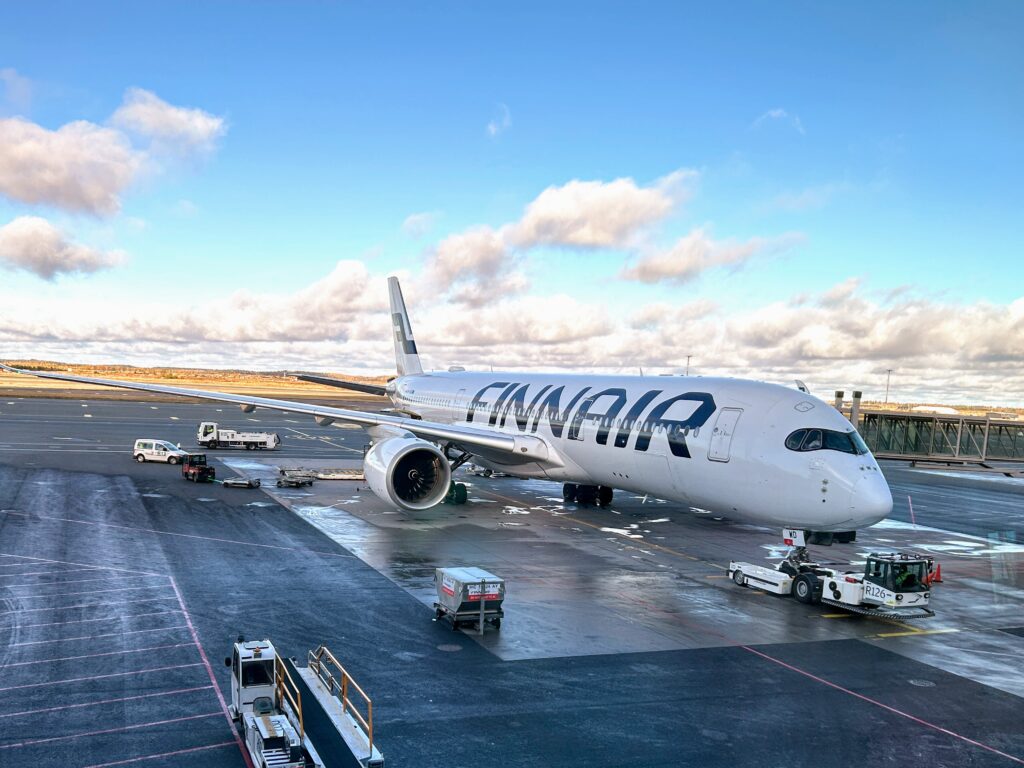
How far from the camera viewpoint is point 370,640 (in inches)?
597

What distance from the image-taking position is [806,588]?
1948cm

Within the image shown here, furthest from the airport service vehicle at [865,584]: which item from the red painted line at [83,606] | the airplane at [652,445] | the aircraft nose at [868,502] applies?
the red painted line at [83,606]

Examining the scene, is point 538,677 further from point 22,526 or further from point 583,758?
point 22,526

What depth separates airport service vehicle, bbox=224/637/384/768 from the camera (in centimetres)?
967

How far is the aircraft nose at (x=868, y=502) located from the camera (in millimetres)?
18188

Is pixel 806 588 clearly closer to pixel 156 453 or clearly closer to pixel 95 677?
pixel 95 677

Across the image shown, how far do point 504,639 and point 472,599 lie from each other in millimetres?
A: 984

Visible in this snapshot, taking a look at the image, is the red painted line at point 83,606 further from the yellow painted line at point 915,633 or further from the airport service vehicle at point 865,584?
the yellow painted line at point 915,633

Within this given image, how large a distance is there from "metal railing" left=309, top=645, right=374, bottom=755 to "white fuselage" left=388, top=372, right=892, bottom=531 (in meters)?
11.4

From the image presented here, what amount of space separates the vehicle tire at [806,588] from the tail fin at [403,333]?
100.0 feet

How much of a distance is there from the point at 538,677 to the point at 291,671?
13.4 feet

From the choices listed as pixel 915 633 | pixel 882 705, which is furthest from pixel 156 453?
pixel 882 705

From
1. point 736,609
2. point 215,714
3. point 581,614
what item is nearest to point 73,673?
point 215,714

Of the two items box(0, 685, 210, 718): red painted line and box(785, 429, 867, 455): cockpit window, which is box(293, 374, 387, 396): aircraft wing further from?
box(0, 685, 210, 718): red painted line
